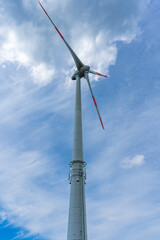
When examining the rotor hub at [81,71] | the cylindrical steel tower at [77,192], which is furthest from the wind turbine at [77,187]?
the rotor hub at [81,71]

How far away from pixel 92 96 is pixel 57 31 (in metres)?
18.2

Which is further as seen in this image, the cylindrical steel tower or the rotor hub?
the rotor hub

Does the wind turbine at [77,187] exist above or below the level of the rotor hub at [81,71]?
below

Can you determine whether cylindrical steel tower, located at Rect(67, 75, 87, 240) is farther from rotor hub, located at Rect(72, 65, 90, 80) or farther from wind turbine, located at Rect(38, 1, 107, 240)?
rotor hub, located at Rect(72, 65, 90, 80)

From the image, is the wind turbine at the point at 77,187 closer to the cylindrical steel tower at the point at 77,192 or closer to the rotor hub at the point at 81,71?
the cylindrical steel tower at the point at 77,192

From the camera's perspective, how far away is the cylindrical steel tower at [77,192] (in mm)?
33875

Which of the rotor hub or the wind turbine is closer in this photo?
the wind turbine

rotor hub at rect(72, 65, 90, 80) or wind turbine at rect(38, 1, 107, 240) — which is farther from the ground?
rotor hub at rect(72, 65, 90, 80)

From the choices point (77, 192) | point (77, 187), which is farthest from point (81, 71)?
point (77, 192)

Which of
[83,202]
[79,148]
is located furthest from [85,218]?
[79,148]

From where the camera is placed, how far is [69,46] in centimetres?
5453

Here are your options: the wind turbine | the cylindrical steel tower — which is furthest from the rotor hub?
the cylindrical steel tower

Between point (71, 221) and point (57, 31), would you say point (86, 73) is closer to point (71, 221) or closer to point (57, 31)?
point (57, 31)

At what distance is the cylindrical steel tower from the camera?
3388 centimetres
